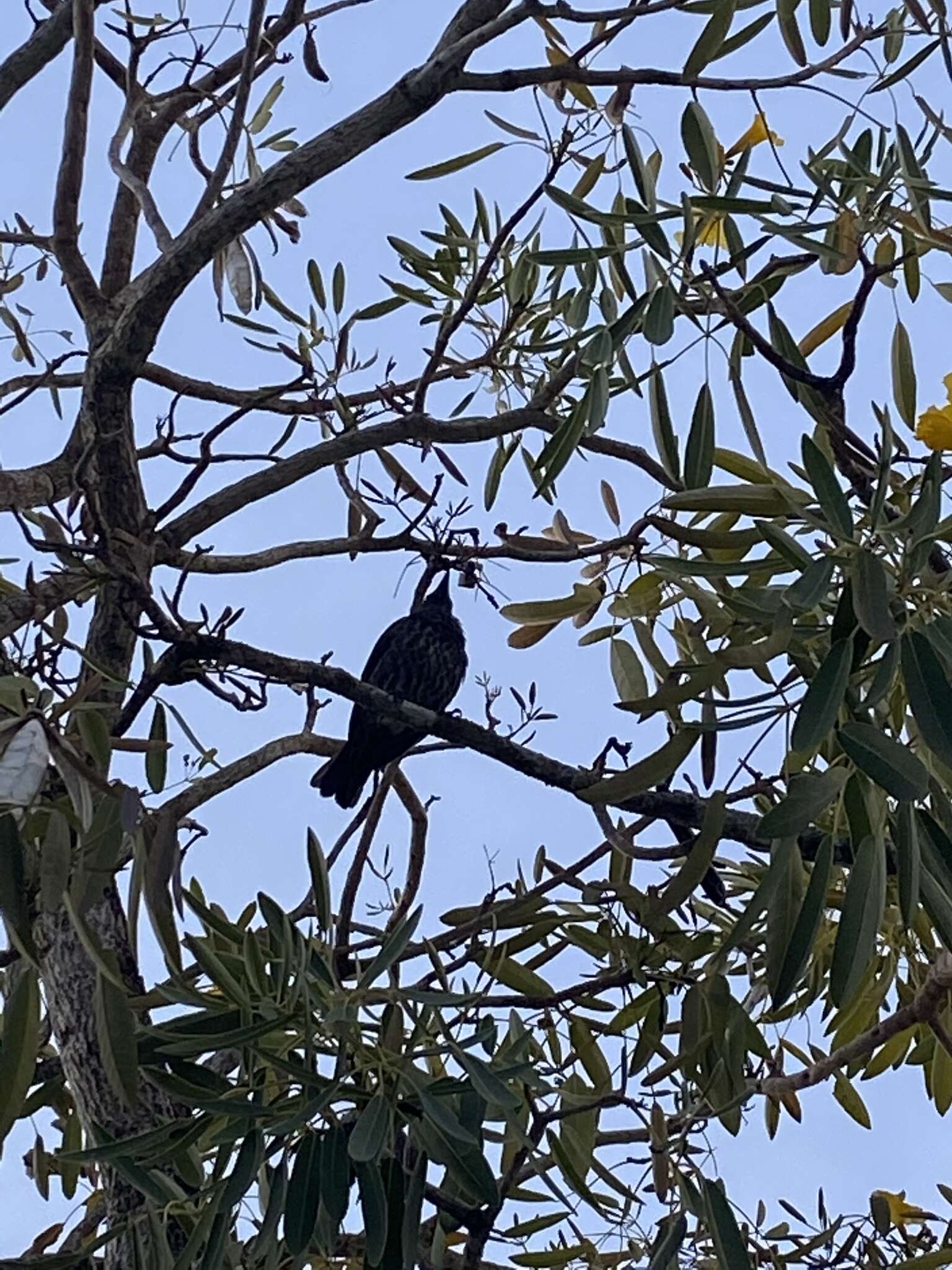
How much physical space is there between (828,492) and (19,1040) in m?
0.87

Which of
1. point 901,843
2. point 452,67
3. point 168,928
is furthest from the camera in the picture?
point 452,67

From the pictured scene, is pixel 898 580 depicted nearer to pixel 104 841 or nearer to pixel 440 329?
pixel 104 841

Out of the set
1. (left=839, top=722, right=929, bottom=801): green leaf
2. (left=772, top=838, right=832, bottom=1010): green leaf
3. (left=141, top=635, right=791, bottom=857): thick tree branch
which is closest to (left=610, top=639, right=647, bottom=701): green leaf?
(left=141, top=635, right=791, bottom=857): thick tree branch

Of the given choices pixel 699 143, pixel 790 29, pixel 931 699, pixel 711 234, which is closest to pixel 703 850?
pixel 931 699

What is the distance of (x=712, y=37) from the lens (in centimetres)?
187

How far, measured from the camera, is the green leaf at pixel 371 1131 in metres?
1.35

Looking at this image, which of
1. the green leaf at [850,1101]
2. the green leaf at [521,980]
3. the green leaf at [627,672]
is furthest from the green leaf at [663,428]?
the green leaf at [850,1101]

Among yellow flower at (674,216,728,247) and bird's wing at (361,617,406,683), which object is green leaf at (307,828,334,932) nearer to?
yellow flower at (674,216,728,247)

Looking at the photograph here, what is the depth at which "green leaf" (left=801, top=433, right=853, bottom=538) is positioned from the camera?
1.30 m

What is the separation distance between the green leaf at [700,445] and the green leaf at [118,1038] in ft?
2.56

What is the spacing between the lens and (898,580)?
131 centimetres

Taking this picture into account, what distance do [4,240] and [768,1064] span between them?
1721 millimetres

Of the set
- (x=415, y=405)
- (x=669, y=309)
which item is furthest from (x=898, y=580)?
(x=415, y=405)

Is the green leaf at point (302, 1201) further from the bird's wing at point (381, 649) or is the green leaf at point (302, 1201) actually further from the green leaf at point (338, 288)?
the bird's wing at point (381, 649)
